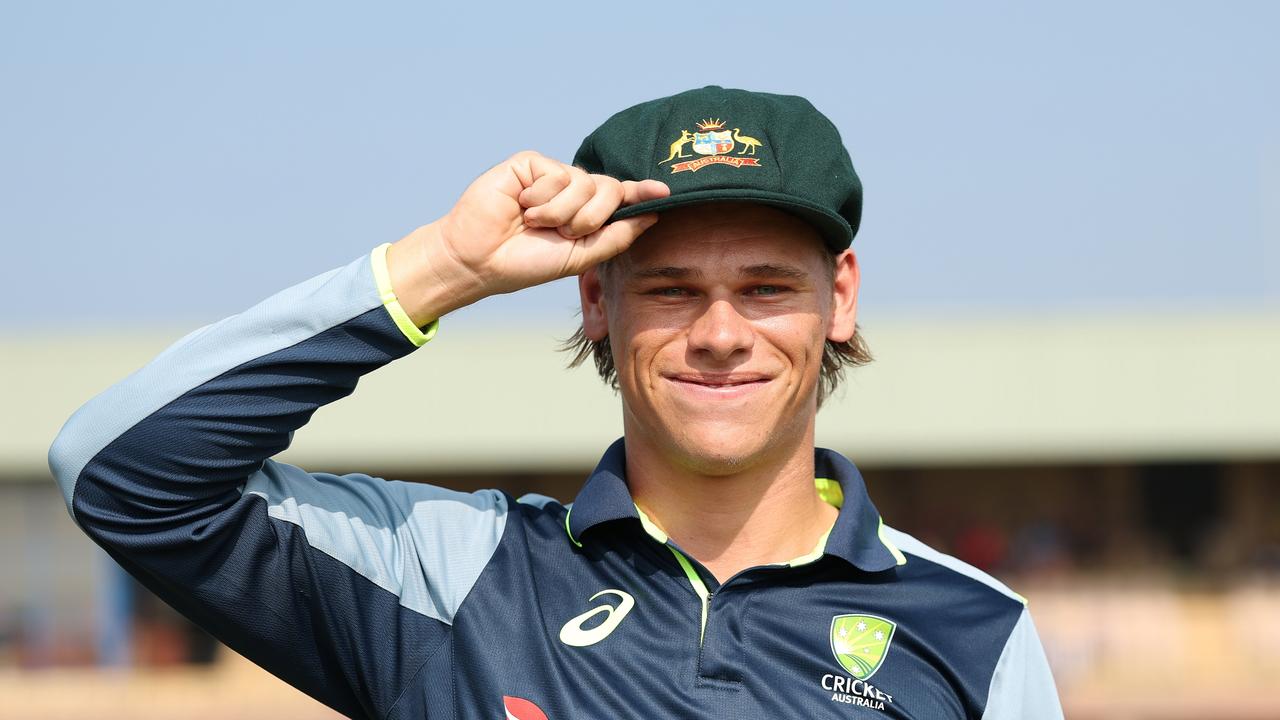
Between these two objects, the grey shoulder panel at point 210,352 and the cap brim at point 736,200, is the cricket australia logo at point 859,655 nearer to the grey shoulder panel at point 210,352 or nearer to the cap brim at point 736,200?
the cap brim at point 736,200

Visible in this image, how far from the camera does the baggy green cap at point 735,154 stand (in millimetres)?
2512

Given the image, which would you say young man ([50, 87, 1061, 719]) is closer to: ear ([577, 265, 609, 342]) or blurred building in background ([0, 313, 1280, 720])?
ear ([577, 265, 609, 342])

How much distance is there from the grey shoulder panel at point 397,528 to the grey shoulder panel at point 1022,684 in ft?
3.13

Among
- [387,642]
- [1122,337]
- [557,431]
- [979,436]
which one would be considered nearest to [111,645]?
[557,431]

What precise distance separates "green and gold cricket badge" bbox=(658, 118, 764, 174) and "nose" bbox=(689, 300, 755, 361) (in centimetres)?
25

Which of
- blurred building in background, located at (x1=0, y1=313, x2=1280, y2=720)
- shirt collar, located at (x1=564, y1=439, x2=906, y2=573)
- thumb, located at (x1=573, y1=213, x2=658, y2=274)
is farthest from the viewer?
blurred building in background, located at (x1=0, y1=313, x2=1280, y2=720)

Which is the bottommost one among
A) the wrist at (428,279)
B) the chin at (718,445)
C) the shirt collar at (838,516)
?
the shirt collar at (838,516)

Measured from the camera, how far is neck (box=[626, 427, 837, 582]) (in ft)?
9.07

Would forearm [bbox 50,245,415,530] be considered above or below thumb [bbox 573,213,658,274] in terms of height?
below

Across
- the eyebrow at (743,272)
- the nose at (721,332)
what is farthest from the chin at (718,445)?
the eyebrow at (743,272)

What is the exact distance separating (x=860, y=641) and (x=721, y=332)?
2.01 ft

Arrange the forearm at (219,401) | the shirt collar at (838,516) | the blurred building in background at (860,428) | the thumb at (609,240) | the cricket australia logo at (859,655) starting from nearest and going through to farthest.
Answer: the forearm at (219,401), the thumb at (609,240), the cricket australia logo at (859,655), the shirt collar at (838,516), the blurred building in background at (860,428)

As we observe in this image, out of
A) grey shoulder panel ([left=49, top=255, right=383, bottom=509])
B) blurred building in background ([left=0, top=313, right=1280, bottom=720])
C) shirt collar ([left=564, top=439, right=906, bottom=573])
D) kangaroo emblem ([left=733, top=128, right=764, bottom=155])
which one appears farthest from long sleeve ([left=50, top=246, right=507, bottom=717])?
blurred building in background ([left=0, top=313, right=1280, bottom=720])

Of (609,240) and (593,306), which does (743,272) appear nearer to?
(609,240)
